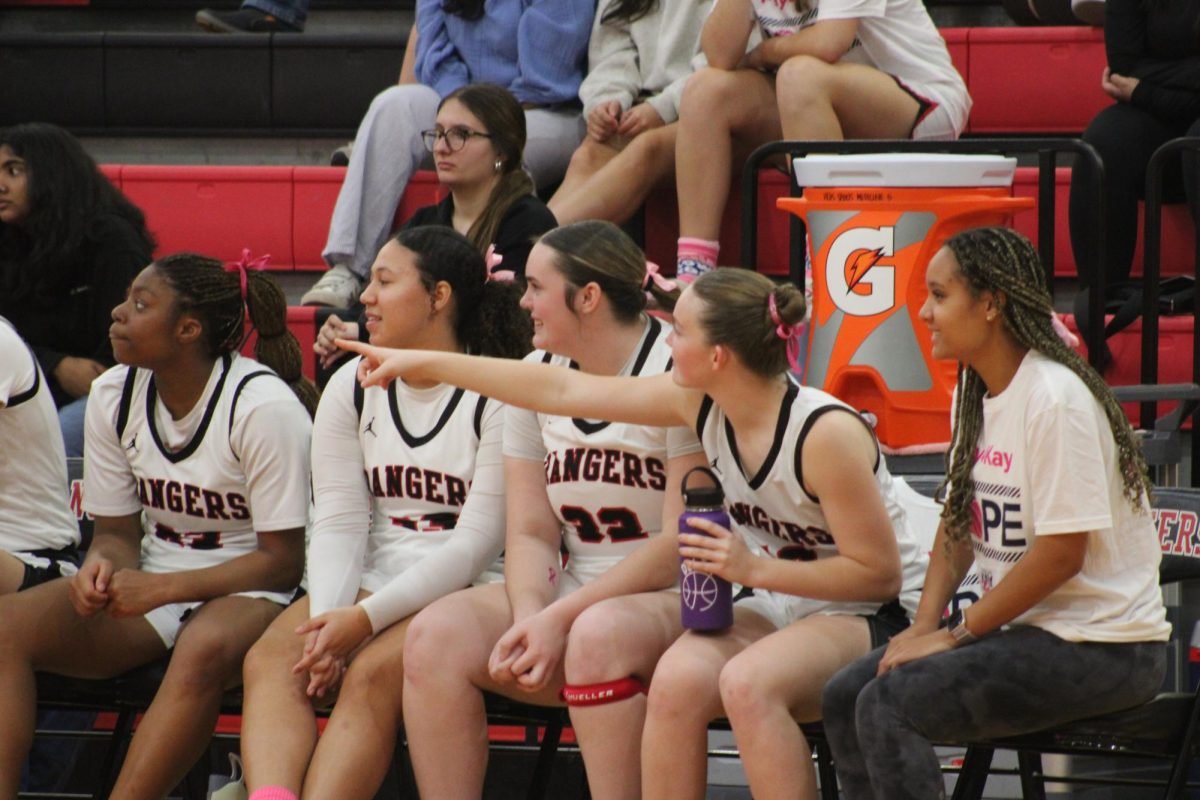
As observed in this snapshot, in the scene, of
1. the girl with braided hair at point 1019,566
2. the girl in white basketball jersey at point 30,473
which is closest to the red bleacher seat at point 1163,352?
the girl with braided hair at point 1019,566

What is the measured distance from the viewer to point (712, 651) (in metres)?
2.54

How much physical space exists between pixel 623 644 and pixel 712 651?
152 millimetres

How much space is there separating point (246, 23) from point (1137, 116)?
10.8 ft

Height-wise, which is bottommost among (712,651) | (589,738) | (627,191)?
(589,738)

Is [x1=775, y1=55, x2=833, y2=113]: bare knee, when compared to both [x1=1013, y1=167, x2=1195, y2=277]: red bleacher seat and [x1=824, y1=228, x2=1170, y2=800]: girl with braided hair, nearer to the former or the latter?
[x1=1013, y1=167, x2=1195, y2=277]: red bleacher seat

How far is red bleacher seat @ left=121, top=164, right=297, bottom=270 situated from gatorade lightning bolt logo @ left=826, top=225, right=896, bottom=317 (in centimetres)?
215

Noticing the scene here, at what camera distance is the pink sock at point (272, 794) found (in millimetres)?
2672

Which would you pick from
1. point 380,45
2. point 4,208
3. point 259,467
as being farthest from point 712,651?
point 380,45

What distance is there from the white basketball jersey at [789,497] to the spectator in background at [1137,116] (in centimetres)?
156

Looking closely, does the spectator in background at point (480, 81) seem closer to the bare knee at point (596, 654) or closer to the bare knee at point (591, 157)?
the bare knee at point (591, 157)

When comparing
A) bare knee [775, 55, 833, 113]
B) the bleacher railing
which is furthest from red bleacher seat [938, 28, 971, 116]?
the bleacher railing

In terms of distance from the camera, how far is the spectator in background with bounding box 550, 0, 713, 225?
4.35m

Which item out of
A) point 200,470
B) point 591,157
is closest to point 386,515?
point 200,470

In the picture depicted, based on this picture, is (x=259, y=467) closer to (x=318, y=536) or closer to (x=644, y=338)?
(x=318, y=536)
